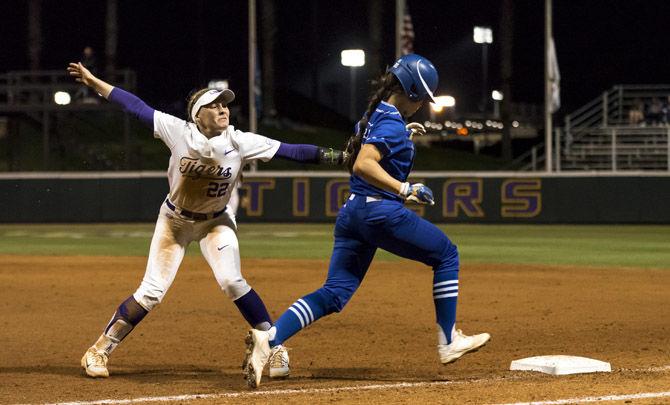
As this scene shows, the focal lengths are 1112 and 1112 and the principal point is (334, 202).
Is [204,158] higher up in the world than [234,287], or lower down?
higher up

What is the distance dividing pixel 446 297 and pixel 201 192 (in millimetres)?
1579

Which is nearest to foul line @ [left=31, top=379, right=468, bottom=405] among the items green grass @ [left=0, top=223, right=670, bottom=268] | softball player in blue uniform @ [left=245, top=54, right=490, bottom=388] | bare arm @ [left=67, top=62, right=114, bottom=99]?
softball player in blue uniform @ [left=245, top=54, right=490, bottom=388]

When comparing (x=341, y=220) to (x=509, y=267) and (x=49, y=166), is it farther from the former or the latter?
(x=49, y=166)

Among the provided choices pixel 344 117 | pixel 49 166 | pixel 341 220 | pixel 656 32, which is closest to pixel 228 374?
pixel 341 220

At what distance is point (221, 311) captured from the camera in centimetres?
1030

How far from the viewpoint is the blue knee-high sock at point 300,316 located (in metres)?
6.26

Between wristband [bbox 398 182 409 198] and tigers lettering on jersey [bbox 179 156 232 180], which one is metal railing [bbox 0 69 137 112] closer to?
tigers lettering on jersey [bbox 179 156 232 180]

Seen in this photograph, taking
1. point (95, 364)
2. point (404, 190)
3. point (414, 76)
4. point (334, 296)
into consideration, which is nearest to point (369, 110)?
point (414, 76)

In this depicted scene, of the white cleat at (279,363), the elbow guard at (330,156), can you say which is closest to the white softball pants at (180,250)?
the white cleat at (279,363)

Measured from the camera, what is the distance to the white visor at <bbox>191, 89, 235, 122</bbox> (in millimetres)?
6518

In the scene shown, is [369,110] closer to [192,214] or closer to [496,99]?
[192,214]

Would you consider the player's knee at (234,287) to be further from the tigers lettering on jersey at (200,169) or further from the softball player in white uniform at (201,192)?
the tigers lettering on jersey at (200,169)

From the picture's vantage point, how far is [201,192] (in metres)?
6.61

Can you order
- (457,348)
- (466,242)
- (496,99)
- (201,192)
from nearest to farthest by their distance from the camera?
1. (457,348)
2. (201,192)
3. (466,242)
4. (496,99)
